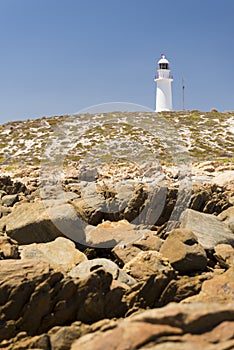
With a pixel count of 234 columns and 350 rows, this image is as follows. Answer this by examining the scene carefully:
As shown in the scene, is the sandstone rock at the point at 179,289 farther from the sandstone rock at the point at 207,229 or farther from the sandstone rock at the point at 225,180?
the sandstone rock at the point at 225,180

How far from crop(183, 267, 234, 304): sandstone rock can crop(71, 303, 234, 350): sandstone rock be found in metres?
2.59

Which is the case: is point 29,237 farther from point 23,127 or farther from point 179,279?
point 23,127

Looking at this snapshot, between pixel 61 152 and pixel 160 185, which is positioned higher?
pixel 160 185

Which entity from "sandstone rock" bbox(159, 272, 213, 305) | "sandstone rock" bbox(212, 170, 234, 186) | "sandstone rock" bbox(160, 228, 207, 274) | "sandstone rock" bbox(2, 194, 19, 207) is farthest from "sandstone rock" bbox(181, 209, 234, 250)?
Answer: "sandstone rock" bbox(2, 194, 19, 207)

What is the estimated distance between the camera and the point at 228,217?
40.1 ft

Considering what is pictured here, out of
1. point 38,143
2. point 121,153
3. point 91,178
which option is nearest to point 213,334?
point 91,178

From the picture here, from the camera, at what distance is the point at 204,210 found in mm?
13539

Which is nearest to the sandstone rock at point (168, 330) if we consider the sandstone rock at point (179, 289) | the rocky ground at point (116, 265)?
the rocky ground at point (116, 265)

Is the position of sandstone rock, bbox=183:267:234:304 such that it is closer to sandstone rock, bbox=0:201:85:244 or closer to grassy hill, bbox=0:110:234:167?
sandstone rock, bbox=0:201:85:244

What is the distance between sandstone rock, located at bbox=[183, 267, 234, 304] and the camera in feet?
25.1

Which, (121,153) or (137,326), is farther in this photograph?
(121,153)

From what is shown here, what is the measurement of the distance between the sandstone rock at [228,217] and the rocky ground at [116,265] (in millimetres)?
31

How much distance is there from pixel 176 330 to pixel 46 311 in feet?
10.0

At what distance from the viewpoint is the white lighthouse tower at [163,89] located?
222 feet
